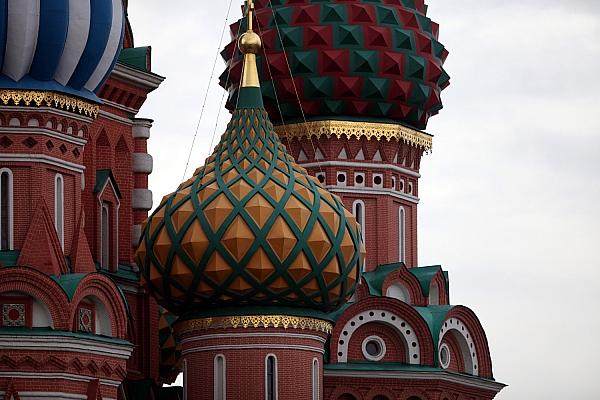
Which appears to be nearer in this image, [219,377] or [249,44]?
[219,377]

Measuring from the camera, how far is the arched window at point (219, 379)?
149 feet

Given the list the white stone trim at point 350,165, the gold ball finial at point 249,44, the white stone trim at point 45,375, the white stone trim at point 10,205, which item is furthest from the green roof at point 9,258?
the white stone trim at point 350,165

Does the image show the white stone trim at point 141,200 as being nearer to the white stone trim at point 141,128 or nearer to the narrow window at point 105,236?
the white stone trim at point 141,128

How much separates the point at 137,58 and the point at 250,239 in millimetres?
6320

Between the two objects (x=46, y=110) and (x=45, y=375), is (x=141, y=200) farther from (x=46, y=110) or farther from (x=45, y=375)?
(x=45, y=375)

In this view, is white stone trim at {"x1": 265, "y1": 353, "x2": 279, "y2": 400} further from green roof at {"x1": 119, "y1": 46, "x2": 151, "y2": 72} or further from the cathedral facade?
green roof at {"x1": 119, "y1": 46, "x2": 151, "y2": 72}

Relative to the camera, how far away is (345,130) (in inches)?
2008

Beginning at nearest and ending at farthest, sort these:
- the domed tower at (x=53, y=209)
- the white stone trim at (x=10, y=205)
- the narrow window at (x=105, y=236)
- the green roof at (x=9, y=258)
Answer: the domed tower at (x=53, y=209) < the green roof at (x=9, y=258) < the white stone trim at (x=10, y=205) < the narrow window at (x=105, y=236)

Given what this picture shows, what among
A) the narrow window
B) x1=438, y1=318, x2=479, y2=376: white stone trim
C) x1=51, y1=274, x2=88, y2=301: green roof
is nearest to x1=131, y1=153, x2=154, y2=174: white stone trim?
the narrow window

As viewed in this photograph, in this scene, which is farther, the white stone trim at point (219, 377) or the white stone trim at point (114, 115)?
the white stone trim at point (114, 115)

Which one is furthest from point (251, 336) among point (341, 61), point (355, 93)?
point (341, 61)

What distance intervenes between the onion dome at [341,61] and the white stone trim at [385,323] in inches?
164

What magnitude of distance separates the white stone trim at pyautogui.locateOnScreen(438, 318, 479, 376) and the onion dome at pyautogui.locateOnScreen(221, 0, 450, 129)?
424 cm

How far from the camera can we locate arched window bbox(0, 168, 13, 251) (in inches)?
1737
